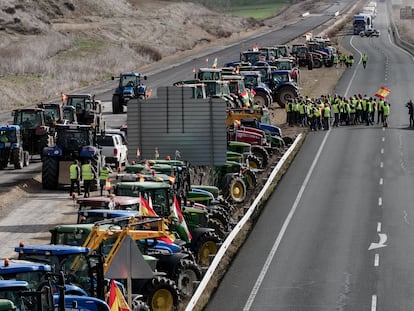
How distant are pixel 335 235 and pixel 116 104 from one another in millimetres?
Result: 31731

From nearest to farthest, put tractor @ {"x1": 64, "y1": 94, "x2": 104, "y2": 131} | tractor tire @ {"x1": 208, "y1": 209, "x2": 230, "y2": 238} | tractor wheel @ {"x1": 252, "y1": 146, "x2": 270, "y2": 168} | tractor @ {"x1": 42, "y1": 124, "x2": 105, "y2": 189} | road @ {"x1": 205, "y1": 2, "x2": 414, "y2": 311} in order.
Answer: road @ {"x1": 205, "y1": 2, "x2": 414, "y2": 311} → tractor tire @ {"x1": 208, "y1": 209, "x2": 230, "y2": 238} → tractor @ {"x1": 42, "y1": 124, "x2": 105, "y2": 189} → tractor wheel @ {"x1": 252, "y1": 146, "x2": 270, "y2": 168} → tractor @ {"x1": 64, "y1": 94, "x2": 104, "y2": 131}

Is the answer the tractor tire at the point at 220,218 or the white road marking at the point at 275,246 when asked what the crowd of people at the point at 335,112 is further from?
the tractor tire at the point at 220,218

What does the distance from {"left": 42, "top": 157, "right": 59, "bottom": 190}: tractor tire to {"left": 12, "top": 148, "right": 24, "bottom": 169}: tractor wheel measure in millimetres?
4780

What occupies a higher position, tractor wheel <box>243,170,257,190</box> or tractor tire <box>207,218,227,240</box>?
tractor wheel <box>243,170,257,190</box>

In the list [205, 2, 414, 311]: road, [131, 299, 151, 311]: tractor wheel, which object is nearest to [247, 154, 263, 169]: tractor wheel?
[205, 2, 414, 311]: road

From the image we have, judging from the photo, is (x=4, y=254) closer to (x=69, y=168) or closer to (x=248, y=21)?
(x=69, y=168)

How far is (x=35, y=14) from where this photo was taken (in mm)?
111688

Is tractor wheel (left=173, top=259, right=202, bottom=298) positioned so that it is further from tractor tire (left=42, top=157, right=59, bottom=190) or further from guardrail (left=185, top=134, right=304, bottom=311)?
tractor tire (left=42, top=157, right=59, bottom=190)

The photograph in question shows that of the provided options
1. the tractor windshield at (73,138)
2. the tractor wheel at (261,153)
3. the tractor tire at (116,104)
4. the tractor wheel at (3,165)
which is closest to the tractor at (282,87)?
the tractor tire at (116,104)

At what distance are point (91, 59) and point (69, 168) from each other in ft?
187

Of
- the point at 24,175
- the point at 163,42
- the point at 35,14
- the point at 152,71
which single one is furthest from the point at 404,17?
the point at 24,175

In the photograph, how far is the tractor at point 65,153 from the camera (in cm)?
3975

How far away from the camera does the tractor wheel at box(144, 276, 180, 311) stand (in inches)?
910

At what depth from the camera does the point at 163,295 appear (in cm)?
2322
